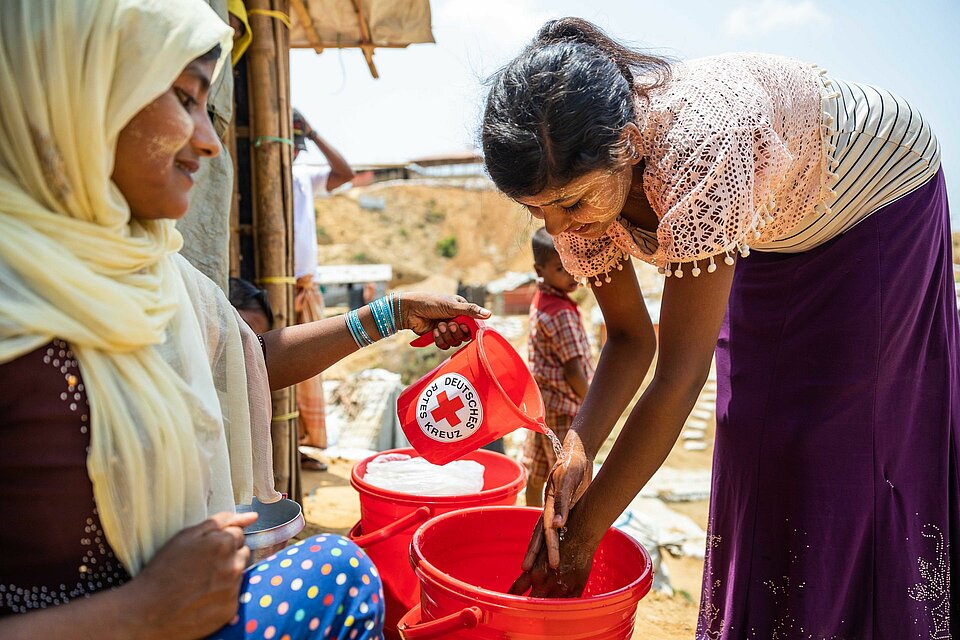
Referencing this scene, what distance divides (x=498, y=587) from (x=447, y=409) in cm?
53

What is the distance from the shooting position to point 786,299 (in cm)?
174

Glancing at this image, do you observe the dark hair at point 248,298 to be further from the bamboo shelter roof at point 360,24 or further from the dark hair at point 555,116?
the bamboo shelter roof at point 360,24

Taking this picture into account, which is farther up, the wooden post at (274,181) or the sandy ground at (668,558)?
the wooden post at (274,181)

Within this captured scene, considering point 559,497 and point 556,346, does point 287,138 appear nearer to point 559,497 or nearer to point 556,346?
point 556,346

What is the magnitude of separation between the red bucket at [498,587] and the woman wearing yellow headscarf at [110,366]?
0.94 ft

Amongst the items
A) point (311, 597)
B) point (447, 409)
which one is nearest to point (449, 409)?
point (447, 409)

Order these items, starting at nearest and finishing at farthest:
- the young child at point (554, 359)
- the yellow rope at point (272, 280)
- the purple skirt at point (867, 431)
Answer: the purple skirt at point (867, 431) < the yellow rope at point (272, 280) < the young child at point (554, 359)

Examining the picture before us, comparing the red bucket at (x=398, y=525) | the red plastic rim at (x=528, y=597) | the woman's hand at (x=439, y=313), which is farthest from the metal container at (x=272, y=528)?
the woman's hand at (x=439, y=313)

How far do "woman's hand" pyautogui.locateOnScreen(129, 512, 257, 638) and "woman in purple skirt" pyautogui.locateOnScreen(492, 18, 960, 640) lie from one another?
0.67 meters

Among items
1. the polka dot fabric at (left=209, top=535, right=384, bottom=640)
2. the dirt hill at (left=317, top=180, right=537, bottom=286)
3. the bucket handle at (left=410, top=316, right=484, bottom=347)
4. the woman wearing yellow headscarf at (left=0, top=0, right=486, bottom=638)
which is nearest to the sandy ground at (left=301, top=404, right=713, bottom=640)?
the bucket handle at (left=410, top=316, right=484, bottom=347)

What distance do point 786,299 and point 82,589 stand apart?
1.56 m

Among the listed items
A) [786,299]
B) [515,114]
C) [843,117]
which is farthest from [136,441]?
[843,117]

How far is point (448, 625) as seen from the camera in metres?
1.37

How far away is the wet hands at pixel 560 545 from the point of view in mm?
1479
